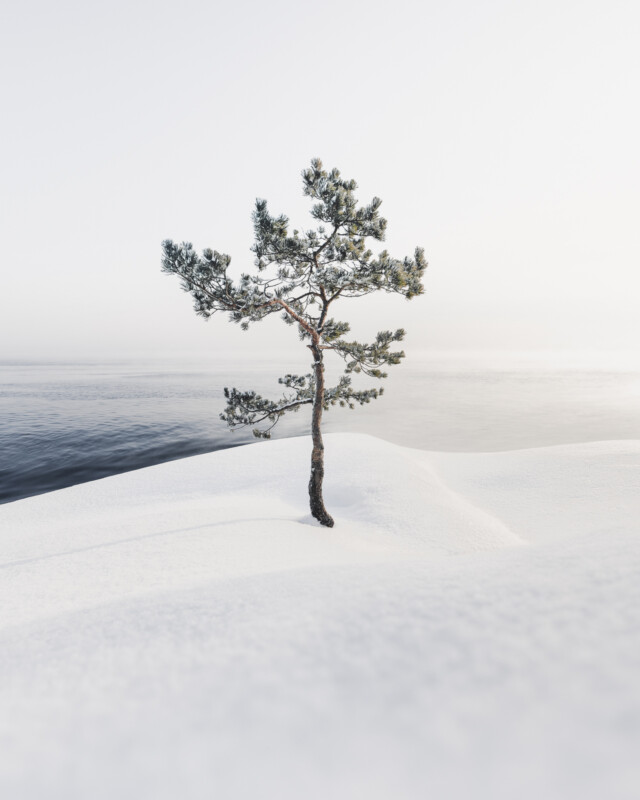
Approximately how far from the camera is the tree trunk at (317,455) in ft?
34.2

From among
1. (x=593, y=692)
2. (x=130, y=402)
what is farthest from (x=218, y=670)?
(x=130, y=402)

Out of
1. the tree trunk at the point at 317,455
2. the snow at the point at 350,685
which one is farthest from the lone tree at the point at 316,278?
the snow at the point at 350,685

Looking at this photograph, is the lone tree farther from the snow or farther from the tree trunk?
the snow

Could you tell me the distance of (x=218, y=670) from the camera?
194cm

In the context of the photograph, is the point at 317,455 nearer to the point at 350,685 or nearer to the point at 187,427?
the point at 350,685

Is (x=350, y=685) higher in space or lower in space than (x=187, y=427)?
higher

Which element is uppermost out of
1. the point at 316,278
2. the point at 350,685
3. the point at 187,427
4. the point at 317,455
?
the point at 316,278

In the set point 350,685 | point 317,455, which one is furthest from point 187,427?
point 350,685

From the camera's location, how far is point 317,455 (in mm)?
10844

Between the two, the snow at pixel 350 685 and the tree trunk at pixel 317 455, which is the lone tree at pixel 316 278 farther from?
the snow at pixel 350 685

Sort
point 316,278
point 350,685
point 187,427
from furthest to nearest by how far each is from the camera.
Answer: point 187,427 < point 316,278 < point 350,685

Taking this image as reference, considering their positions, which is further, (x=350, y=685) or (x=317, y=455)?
(x=317, y=455)

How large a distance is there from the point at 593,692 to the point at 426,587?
40.6 inches

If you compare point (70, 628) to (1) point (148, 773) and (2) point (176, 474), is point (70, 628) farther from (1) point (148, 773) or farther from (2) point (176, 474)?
(2) point (176, 474)
